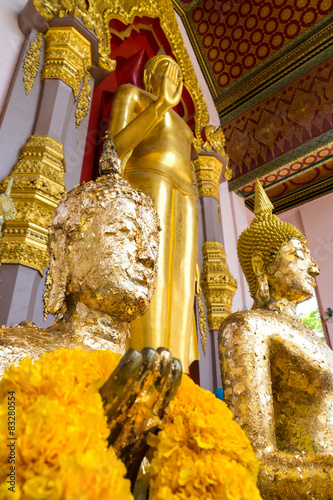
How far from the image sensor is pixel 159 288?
1759 millimetres

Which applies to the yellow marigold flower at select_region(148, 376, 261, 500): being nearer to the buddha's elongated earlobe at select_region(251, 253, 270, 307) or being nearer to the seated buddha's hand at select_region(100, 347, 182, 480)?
the seated buddha's hand at select_region(100, 347, 182, 480)

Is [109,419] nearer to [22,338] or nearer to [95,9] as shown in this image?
[22,338]

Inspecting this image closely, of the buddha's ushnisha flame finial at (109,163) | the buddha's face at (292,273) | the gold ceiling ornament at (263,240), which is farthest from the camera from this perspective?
the gold ceiling ornament at (263,240)

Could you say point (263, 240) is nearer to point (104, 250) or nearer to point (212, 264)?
point (104, 250)

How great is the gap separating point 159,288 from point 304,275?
681 millimetres

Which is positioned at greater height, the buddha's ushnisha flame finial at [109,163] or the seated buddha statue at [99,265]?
the buddha's ushnisha flame finial at [109,163]

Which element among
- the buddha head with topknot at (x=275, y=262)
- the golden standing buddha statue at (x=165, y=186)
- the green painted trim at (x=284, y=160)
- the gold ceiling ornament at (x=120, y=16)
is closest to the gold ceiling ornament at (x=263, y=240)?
the buddha head with topknot at (x=275, y=262)

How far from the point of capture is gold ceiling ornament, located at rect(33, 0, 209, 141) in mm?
1905

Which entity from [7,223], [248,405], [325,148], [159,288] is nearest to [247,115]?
[325,148]

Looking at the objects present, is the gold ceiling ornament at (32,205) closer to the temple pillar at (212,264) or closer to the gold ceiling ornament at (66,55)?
the gold ceiling ornament at (66,55)

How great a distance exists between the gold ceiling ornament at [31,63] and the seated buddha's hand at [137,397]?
5.61 feet

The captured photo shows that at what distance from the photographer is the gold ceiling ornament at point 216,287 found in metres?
2.64

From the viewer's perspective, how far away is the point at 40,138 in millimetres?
1623

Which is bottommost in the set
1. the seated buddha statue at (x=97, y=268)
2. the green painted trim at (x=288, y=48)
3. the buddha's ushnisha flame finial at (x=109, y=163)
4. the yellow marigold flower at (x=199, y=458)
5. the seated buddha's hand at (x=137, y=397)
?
the yellow marigold flower at (x=199, y=458)
